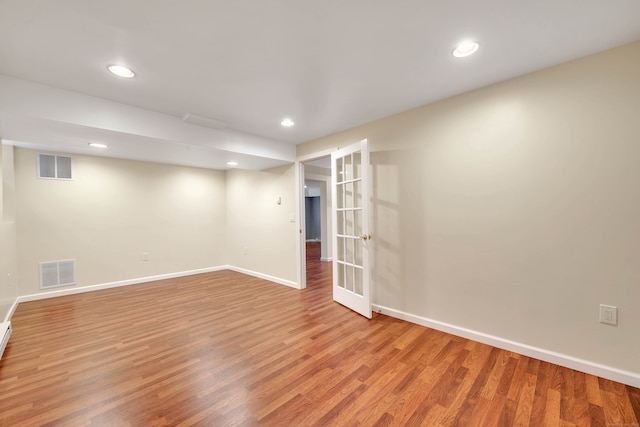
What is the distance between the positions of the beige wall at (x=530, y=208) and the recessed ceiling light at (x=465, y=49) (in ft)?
2.24

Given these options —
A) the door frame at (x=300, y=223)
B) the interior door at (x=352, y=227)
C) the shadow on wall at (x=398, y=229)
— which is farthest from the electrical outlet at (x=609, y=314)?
the door frame at (x=300, y=223)

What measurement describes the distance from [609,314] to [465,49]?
2.20 m

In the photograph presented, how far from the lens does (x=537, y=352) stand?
84.7 inches

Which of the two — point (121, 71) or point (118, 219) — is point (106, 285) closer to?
point (118, 219)

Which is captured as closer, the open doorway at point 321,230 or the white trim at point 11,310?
the white trim at point 11,310

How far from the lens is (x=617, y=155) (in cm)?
186

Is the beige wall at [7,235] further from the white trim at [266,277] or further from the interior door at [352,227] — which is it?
the interior door at [352,227]

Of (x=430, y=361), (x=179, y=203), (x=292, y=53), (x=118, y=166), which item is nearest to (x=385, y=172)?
(x=292, y=53)

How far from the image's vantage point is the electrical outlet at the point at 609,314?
1.87 m

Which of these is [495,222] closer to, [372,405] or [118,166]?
[372,405]

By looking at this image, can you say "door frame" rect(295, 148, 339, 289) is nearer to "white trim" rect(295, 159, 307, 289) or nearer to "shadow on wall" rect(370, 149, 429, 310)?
"white trim" rect(295, 159, 307, 289)

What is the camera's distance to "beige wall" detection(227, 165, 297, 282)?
446cm

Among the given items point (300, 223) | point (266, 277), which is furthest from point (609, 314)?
point (266, 277)

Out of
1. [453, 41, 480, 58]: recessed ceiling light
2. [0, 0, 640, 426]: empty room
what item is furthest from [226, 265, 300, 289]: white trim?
[453, 41, 480, 58]: recessed ceiling light
